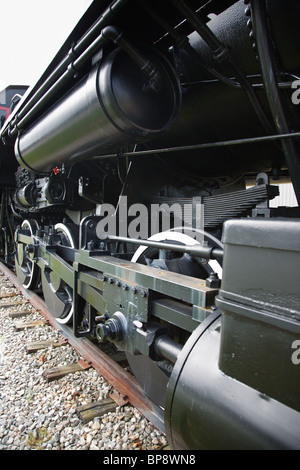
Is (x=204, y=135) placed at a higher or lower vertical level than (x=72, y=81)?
lower

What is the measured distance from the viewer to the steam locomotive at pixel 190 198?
0.78m

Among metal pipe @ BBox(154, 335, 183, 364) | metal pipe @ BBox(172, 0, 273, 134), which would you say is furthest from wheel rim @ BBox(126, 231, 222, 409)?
metal pipe @ BBox(172, 0, 273, 134)

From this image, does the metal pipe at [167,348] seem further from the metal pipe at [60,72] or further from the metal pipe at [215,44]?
the metal pipe at [60,72]

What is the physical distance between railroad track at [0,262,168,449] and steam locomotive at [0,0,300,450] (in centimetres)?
8

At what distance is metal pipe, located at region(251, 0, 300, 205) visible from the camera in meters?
1.02

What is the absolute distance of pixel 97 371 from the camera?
223 centimetres

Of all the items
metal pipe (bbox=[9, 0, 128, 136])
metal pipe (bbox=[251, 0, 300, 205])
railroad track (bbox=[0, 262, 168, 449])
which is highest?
metal pipe (bbox=[9, 0, 128, 136])

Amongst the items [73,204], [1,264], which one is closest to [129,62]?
[73,204]

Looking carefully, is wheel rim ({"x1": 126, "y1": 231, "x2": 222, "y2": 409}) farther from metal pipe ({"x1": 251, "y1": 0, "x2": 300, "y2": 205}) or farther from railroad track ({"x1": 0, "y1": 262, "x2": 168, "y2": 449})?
metal pipe ({"x1": 251, "y1": 0, "x2": 300, "y2": 205})

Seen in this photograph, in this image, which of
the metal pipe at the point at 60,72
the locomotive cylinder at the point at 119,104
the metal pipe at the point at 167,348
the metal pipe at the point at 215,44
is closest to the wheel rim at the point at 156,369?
the metal pipe at the point at 167,348

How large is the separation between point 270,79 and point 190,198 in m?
0.89

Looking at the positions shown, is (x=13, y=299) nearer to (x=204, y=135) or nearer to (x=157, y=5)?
(x=204, y=135)

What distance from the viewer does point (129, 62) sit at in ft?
4.93
